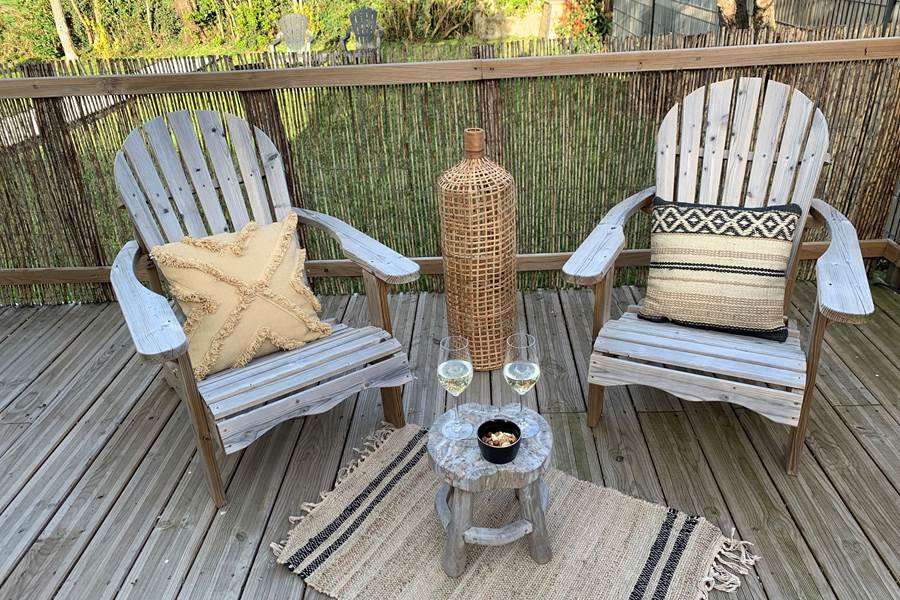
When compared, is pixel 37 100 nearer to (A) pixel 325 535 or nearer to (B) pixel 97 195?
(B) pixel 97 195

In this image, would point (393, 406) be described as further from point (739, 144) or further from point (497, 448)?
point (739, 144)

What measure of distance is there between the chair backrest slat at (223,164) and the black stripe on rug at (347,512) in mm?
1086

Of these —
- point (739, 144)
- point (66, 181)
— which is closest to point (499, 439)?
point (739, 144)

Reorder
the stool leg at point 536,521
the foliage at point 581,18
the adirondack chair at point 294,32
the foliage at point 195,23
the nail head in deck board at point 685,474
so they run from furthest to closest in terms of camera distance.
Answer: the foliage at point 195,23 < the foliage at point 581,18 < the adirondack chair at point 294,32 < the nail head in deck board at point 685,474 < the stool leg at point 536,521

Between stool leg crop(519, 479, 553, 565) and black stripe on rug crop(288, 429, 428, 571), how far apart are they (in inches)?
21.8

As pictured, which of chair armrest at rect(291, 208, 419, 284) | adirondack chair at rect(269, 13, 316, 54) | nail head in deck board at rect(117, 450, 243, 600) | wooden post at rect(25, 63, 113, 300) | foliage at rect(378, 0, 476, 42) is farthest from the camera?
foliage at rect(378, 0, 476, 42)

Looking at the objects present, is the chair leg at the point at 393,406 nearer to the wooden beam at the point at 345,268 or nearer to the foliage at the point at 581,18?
the wooden beam at the point at 345,268

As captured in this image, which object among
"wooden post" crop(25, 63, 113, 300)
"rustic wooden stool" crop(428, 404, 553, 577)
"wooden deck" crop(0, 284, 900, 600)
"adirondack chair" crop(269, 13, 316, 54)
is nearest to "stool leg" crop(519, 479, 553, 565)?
"rustic wooden stool" crop(428, 404, 553, 577)

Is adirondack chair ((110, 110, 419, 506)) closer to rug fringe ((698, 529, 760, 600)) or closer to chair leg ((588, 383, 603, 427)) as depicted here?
chair leg ((588, 383, 603, 427))

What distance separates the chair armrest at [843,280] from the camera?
1.63 meters

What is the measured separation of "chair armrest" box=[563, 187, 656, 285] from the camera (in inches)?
73.9

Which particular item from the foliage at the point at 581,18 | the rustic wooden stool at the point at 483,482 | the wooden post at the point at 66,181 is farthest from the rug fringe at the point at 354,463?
the foliage at the point at 581,18

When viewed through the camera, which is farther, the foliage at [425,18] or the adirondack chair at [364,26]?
the foliage at [425,18]

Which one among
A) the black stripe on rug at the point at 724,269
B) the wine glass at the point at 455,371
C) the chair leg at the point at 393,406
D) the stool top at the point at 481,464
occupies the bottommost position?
the chair leg at the point at 393,406
